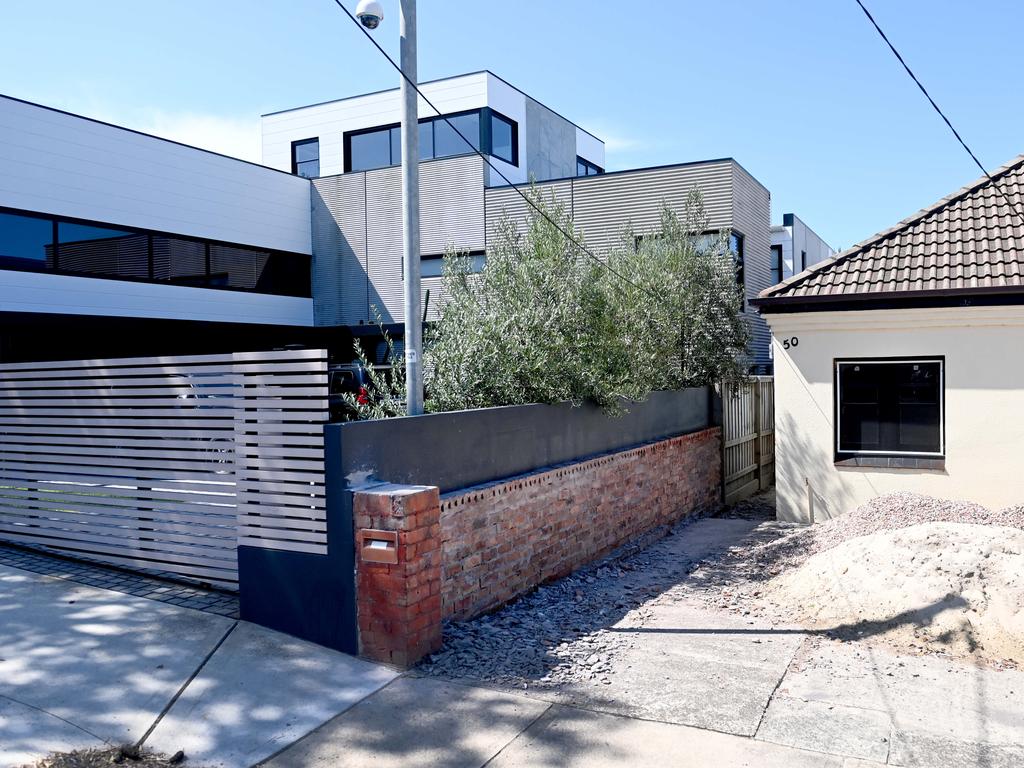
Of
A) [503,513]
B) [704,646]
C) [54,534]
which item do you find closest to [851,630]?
[704,646]

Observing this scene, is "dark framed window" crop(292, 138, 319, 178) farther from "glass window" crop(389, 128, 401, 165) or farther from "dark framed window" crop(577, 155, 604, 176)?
"dark framed window" crop(577, 155, 604, 176)

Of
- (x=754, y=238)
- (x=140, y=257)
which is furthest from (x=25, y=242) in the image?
(x=754, y=238)

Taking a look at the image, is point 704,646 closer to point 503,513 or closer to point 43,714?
point 503,513

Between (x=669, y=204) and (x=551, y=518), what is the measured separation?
13.0 metres

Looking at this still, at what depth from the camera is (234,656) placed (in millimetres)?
5387

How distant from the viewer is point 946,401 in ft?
33.3

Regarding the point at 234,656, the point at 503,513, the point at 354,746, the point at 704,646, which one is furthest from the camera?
the point at 503,513

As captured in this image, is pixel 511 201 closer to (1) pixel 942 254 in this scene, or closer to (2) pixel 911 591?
(1) pixel 942 254

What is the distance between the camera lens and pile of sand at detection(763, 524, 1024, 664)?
5.98 m

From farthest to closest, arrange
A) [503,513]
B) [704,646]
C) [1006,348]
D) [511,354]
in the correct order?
[1006,348] → [511,354] → [503,513] → [704,646]

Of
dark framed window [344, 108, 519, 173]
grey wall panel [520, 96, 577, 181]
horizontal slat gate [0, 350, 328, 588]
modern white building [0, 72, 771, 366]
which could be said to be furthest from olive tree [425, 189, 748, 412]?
grey wall panel [520, 96, 577, 181]

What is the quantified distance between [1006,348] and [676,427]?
13.2 ft

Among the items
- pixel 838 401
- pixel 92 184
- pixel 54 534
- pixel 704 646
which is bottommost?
pixel 704 646

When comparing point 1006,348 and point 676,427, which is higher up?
point 1006,348
